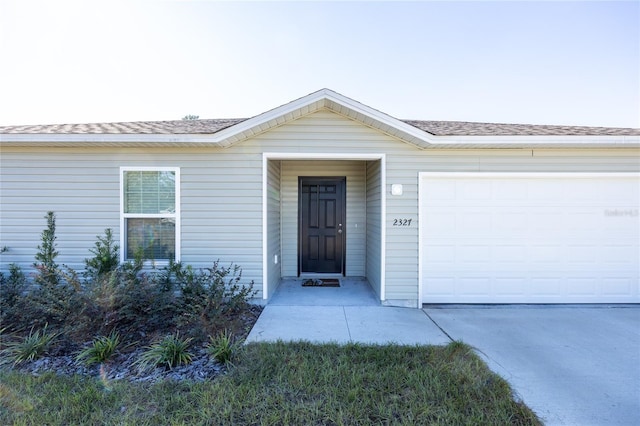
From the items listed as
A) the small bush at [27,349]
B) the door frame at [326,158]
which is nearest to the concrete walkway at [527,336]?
the door frame at [326,158]

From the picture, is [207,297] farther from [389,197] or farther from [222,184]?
[389,197]

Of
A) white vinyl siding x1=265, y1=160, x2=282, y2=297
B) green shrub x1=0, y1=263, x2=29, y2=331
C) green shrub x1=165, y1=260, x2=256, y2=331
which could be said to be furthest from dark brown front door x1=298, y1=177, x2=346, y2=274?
green shrub x1=0, y1=263, x2=29, y2=331

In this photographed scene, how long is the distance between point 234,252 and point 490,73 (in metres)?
8.25

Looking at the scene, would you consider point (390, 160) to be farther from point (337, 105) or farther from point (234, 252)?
point (234, 252)

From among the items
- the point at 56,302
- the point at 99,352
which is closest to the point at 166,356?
the point at 99,352

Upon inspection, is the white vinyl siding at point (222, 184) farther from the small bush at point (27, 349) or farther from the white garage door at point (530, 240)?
the small bush at point (27, 349)

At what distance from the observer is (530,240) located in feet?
16.6

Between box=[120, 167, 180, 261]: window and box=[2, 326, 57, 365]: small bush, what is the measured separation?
179 cm

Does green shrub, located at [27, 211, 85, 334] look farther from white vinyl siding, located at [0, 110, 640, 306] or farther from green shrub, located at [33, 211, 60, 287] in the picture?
white vinyl siding, located at [0, 110, 640, 306]

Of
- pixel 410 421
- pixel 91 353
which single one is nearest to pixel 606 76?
pixel 410 421

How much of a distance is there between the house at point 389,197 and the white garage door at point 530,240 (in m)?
0.02

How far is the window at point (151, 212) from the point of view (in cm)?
491

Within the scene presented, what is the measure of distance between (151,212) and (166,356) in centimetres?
274

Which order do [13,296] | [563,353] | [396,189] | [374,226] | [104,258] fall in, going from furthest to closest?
[374,226] < [396,189] < [104,258] < [13,296] < [563,353]
